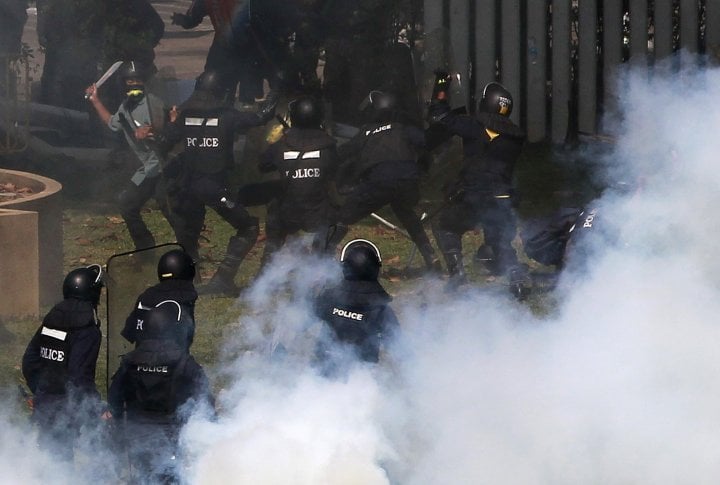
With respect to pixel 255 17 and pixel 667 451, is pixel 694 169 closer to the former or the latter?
pixel 667 451

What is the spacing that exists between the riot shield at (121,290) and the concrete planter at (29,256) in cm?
331

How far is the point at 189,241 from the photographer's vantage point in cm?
1277

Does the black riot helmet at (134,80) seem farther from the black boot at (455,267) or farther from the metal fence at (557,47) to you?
the metal fence at (557,47)

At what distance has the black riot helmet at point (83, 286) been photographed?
333 inches

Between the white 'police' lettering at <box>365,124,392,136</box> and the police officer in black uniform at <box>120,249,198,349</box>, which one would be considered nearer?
the police officer in black uniform at <box>120,249,198,349</box>

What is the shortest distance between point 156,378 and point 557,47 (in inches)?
403

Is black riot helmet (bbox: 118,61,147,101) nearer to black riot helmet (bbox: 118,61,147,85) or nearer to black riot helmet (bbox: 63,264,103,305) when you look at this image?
black riot helmet (bbox: 118,61,147,85)

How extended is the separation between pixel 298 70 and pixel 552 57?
293 centimetres

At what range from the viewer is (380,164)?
485 inches

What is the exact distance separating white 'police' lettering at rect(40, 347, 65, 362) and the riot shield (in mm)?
261

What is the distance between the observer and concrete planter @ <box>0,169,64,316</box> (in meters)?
11.6

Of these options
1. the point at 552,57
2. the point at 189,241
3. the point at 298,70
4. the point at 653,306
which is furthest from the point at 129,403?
the point at 552,57

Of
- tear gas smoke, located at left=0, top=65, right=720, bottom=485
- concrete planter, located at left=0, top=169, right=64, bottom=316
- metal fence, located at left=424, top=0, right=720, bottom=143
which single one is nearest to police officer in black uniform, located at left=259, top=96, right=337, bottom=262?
concrete planter, located at left=0, top=169, right=64, bottom=316

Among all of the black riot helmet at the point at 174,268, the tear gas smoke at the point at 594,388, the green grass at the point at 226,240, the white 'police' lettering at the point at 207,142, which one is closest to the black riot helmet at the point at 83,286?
the black riot helmet at the point at 174,268
